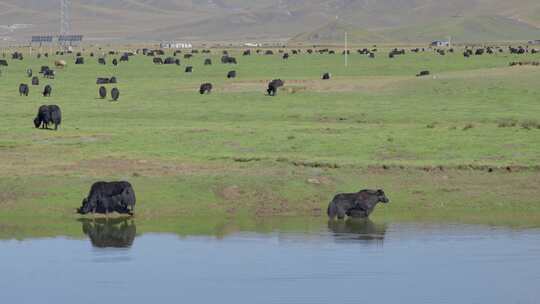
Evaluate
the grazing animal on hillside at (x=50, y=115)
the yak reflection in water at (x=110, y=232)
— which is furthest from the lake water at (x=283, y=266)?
the grazing animal on hillside at (x=50, y=115)

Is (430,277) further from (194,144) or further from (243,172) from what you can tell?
(194,144)

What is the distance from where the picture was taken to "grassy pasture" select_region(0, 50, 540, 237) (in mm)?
25172

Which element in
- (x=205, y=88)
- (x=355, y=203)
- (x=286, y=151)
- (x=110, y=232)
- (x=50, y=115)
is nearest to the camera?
(x=110, y=232)

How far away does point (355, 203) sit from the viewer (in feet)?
77.4

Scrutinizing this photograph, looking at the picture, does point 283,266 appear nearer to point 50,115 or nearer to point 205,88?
point 50,115

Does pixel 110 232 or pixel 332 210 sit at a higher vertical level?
pixel 332 210

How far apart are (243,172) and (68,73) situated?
5092 cm

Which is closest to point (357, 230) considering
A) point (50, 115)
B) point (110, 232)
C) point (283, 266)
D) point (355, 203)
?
point (355, 203)

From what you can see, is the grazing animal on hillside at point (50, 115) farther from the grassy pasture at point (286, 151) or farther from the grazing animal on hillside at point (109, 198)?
the grazing animal on hillside at point (109, 198)

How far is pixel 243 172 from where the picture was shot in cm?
2745

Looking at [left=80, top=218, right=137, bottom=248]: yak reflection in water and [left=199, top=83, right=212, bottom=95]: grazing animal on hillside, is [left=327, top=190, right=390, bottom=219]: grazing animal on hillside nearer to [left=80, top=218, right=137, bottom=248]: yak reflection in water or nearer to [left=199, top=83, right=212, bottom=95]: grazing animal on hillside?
[left=80, top=218, right=137, bottom=248]: yak reflection in water

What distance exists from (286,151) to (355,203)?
7.89 metres

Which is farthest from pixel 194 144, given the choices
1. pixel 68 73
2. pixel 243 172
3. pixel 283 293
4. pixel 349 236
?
pixel 68 73

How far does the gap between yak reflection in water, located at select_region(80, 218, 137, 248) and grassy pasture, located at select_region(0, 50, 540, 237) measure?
0.47m
